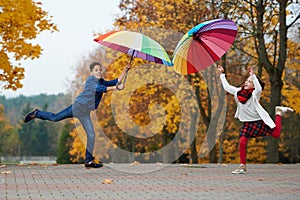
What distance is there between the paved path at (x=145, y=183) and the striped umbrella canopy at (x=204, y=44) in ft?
7.95

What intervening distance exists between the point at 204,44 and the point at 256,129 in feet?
6.93

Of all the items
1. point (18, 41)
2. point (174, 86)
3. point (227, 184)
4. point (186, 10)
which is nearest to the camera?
point (227, 184)

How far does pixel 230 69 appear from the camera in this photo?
32312 mm

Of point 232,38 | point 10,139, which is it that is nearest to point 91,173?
point 232,38

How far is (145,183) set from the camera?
10.9 metres

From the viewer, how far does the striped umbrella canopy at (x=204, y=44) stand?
12.6 meters

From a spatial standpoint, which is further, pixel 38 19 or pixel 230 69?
pixel 230 69

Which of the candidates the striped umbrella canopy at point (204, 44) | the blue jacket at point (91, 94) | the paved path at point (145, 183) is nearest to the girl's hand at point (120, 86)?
the blue jacket at point (91, 94)

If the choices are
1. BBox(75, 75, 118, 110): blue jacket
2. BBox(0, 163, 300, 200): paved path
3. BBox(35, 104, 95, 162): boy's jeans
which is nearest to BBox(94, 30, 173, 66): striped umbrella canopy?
BBox(75, 75, 118, 110): blue jacket

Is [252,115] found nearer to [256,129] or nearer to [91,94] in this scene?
[256,129]

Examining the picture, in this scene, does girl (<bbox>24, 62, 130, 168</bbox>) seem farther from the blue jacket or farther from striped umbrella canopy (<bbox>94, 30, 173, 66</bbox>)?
striped umbrella canopy (<bbox>94, 30, 173, 66</bbox>)

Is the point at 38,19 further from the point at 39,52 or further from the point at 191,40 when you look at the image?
the point at 191,40

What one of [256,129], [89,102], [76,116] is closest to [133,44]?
[89,102]

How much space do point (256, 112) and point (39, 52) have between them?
297 inches
